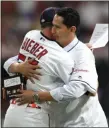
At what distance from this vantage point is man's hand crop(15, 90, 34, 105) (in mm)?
1223

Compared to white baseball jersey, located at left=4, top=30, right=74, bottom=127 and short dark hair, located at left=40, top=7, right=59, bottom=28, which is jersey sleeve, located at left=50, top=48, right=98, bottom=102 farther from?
short dark hair, located at left=40, top=7, right=59, bottom=28

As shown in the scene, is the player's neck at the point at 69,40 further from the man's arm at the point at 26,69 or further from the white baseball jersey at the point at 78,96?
the man's arm at the point at 26,69

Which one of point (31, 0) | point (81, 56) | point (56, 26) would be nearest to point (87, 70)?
point (81, 56)

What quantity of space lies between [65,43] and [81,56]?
10 centimetres

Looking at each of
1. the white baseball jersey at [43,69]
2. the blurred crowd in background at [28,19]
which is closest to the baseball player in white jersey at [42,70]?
the white baseball jersey at [43,69]

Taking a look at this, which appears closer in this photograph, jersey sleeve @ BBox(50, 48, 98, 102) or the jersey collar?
jersey sleeve @ BBox(50, 48, 98, 102)

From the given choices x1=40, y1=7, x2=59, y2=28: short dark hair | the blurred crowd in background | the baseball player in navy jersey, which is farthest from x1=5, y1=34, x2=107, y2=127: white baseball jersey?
the blurred crowd in background

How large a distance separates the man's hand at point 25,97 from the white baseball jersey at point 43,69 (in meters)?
0.02

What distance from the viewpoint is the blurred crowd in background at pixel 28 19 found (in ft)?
4.87

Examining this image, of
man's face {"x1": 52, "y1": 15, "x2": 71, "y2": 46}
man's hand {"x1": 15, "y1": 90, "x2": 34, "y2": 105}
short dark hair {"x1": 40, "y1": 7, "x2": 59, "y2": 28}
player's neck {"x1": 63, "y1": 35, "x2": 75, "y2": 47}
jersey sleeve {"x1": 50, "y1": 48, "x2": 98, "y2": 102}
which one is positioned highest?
short dark hair {"x1": 40, "y1": 7, "x2": 59, "y2": 28}

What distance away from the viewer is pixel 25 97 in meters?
1.23

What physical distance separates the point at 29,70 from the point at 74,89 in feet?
0.64

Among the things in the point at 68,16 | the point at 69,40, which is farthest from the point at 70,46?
the point at 68,16

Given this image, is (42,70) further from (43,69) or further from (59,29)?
(59,29)
